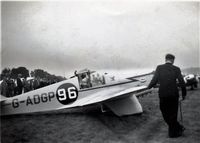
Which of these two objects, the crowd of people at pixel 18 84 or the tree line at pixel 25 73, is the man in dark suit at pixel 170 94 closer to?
the tree line at pixel 25 73

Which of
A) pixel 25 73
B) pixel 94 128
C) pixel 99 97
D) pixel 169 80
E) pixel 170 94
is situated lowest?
pixel 94 128

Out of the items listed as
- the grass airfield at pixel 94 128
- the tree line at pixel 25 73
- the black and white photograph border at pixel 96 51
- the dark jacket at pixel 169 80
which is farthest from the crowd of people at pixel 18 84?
the dark jacket at pixel 169 80

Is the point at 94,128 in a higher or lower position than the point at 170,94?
lower

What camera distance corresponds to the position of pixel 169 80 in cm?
397

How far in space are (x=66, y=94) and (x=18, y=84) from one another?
3.36 meters

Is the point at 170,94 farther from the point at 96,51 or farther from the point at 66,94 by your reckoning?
the point at 66,94

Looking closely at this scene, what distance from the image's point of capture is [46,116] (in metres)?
5.98

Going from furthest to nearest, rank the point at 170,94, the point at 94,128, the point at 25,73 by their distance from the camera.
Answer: the point at 25,73, the point at 94,128, the point at 170,94

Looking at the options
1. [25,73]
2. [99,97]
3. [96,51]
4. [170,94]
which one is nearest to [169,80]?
[170,94]

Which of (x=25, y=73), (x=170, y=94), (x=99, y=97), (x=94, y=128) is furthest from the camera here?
(x=25, y=73)

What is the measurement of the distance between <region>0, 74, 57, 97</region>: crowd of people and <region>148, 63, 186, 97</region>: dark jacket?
18.1ft

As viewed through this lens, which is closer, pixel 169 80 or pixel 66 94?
pixel 169 80

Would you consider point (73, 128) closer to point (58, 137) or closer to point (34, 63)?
point (58, 137)

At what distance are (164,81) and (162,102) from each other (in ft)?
1.25
